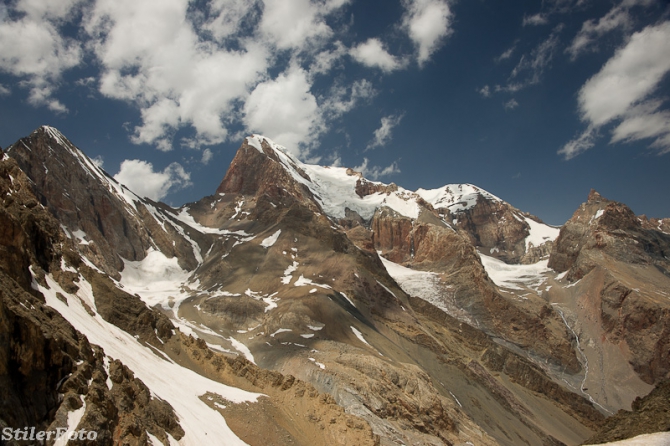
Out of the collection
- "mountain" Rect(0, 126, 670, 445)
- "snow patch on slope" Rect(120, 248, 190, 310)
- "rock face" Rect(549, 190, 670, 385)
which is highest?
"rock face" Rect(549, 190, 670, 385)

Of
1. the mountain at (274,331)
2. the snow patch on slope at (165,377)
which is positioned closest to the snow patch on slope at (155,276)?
the mountain at (274,331)

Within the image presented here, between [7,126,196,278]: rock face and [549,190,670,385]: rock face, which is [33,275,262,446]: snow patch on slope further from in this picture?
[549,190,670,385]: rock face

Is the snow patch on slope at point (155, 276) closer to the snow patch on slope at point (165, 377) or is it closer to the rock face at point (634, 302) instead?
the snow patch on slope at point (165, 377)

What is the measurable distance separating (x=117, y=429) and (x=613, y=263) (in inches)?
8454

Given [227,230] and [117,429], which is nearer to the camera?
[117,429]

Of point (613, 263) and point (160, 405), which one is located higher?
point (613, 263)

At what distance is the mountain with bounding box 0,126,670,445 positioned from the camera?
25703 mm

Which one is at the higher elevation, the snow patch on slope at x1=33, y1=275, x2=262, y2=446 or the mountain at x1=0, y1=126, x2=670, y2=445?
the mountain at x1=0, y1=126, x2=670, y2=445

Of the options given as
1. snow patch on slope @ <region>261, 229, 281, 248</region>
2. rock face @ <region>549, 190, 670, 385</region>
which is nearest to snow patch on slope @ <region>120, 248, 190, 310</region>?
snow patch on slope @ <region>261, 229, 281, 248</region>

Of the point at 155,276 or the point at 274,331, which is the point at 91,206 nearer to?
the point at 155,276

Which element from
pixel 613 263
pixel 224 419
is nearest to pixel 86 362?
→ pixel 224 419

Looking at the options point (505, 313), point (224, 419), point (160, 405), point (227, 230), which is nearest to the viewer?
point (160, 405)

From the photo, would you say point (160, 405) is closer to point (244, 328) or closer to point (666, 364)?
point (244, 328)

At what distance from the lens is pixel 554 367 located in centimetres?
14625
